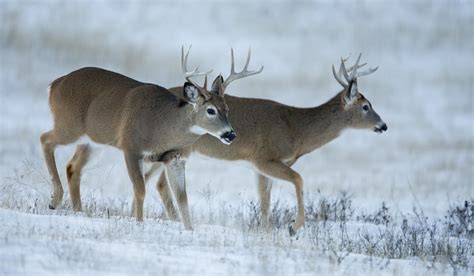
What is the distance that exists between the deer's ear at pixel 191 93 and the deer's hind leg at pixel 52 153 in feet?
6.77

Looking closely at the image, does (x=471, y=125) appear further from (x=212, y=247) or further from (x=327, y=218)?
(x=212, y=247)

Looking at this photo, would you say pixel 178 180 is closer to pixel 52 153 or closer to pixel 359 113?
pixel 52 153

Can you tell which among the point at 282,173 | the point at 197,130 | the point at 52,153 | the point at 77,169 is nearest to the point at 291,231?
the point at 282,173

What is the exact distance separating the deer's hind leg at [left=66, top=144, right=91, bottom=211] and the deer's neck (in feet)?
10.7

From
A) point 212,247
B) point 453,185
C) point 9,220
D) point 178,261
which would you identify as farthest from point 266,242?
point 453,185

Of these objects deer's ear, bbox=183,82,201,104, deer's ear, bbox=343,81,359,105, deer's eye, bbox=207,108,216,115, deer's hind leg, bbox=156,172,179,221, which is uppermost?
deer's ear, bbox=343,81,359,105

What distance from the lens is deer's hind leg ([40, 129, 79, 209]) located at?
13969 mm

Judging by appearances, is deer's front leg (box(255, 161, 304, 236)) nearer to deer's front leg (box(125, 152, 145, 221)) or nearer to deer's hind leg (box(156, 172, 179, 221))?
deer's hind leg (box(156, 172, 179, 221))

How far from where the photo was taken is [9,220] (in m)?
10.8

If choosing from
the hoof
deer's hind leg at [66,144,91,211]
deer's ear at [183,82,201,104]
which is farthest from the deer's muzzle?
deer's hind leg at [66,144,91,211]

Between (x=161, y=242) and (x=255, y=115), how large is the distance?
5.07 meters

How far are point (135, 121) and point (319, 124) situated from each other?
3.42 m

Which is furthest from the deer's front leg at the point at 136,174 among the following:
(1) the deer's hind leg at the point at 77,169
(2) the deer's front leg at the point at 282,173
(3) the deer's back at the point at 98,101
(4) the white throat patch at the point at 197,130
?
(2) the deer's front leg at the point at 282,173

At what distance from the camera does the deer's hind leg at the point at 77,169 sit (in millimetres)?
14344
